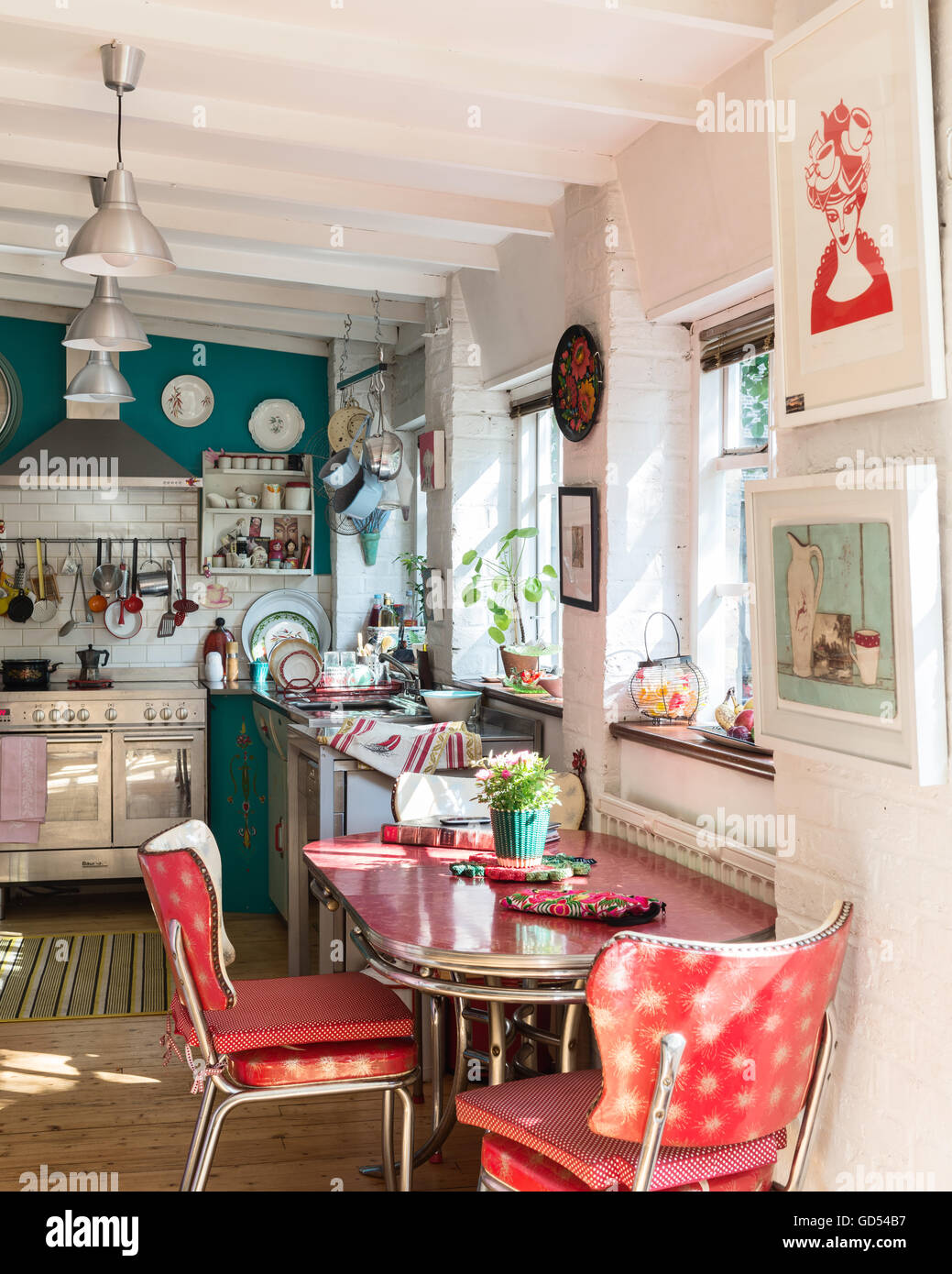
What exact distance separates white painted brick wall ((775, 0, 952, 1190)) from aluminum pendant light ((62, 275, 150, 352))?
255 centimetres

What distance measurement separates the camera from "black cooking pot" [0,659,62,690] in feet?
19.2

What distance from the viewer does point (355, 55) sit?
9.12ft

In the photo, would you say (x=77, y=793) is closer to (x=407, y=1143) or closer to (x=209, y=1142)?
(x=209, y=1142)

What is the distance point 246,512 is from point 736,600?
11.8 ft

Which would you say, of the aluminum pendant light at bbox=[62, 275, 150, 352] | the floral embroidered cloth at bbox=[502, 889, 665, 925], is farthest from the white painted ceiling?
the floral embroidered cloth at bbox=[502, 889, 665, 925]

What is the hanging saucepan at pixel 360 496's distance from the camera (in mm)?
5492

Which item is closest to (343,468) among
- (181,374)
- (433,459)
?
(433,459)

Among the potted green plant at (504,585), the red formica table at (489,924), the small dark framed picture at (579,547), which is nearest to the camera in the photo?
the red formica table at (489,924)

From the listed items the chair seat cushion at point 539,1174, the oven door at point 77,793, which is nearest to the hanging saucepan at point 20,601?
the oven door at point 77,793

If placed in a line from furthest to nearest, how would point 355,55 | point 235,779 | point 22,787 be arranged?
point 235,779
point 22,787
point 355,55

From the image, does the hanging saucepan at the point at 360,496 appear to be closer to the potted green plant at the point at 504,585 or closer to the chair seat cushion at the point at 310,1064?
the potted green plant at the point at 504,585

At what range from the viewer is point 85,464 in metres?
6.14

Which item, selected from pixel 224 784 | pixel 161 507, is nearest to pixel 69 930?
pixel 224 784

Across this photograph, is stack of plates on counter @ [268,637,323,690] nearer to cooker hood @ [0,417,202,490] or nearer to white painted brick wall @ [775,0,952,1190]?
cooker hood @ [0,417,202,490]
